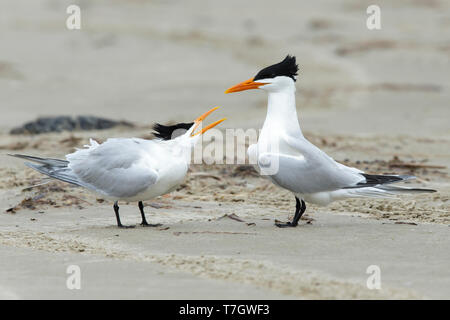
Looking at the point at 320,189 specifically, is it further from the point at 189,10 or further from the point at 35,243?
the point at 189,10

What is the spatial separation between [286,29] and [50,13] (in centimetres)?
587

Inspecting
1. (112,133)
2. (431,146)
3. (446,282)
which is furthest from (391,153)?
(446,282)

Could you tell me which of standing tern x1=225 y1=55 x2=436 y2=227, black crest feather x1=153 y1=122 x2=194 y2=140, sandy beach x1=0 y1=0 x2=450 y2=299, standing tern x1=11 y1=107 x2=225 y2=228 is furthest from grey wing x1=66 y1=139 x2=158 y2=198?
standing tern x1=225 y1=55 x2=436 y2=227

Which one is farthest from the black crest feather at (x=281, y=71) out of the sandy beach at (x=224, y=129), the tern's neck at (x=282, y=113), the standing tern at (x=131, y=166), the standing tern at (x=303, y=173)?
the sandy beach at (x=224, y=129)

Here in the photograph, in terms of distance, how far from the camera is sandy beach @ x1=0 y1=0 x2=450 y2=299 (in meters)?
4.07

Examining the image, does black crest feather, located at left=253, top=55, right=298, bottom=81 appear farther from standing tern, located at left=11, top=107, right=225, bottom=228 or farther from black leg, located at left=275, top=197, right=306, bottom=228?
black leg, located at left=275, top=197, right=306, bottom=228

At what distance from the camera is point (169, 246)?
185 inches

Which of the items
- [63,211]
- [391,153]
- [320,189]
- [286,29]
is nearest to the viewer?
[320,189]

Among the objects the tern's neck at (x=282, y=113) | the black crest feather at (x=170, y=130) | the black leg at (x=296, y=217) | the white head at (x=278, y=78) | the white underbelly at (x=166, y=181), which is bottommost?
the black leg at (x=296, y=217)

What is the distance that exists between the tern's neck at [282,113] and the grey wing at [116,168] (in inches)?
33.3

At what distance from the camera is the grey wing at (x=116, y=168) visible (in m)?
5.24

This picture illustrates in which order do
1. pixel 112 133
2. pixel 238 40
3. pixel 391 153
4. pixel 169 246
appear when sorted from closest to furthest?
1. pixel 169 246
2. pixel 391 153
3. pixel 112 133
4. pixel 238 40

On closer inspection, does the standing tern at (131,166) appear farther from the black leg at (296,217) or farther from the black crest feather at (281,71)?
the black leg at (296,217)

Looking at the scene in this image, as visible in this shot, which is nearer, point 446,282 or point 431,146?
point 446,282
